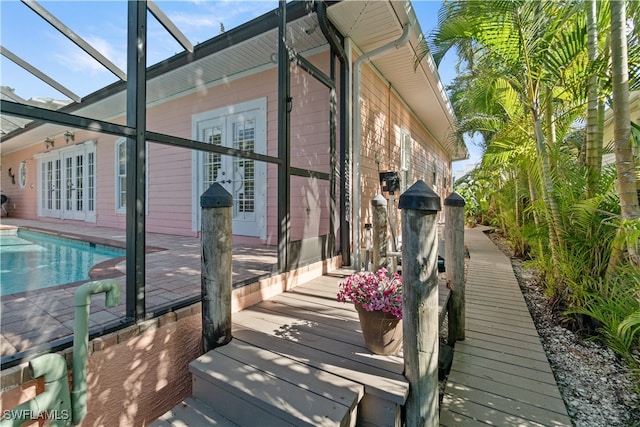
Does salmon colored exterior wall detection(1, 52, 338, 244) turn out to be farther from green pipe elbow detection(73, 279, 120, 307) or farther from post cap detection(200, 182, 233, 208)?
green pipe elbow detection(73, 279, 120, 307)

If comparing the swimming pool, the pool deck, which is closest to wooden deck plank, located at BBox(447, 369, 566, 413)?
the pool deck

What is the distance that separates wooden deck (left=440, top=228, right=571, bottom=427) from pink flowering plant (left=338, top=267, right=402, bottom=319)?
744mm

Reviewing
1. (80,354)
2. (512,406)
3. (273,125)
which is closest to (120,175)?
(273,125)

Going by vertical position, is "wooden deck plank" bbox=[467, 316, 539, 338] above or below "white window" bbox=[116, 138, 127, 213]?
below

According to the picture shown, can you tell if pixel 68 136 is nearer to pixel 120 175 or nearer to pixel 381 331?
pixel 120 175

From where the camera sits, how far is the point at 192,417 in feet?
5.01

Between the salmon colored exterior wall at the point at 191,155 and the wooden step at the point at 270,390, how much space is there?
203cm

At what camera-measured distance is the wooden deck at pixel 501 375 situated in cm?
172

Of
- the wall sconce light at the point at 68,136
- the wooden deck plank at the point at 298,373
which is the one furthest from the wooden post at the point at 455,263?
the wall sconce light at the point at 68,136

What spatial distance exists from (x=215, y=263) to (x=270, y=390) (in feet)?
2.52

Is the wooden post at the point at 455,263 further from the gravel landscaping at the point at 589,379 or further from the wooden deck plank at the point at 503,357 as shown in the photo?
the gravel landscaping at the point at 589,379

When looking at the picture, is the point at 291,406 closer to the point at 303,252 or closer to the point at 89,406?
the point at 89,406

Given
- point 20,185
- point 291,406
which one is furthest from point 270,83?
point 20,185

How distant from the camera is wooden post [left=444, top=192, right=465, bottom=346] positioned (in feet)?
8.54
